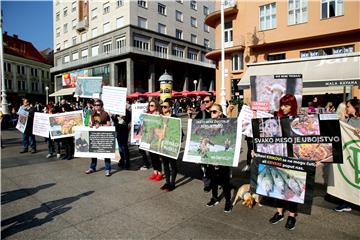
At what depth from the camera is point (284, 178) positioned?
13.1 ft

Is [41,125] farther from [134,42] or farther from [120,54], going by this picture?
[134,42]

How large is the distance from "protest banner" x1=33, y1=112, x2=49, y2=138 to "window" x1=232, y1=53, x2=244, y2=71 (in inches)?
754

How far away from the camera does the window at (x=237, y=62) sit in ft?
81.7

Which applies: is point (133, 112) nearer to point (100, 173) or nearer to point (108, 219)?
point (100, 173)

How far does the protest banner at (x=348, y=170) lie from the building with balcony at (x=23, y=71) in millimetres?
63484

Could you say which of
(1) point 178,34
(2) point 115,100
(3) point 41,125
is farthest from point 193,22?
(2) point 115,100

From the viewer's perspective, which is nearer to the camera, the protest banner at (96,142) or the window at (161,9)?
the protest banner at (96,142)

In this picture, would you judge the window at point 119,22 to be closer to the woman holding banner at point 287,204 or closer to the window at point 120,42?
the window at point 120,42

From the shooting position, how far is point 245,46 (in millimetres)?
23984

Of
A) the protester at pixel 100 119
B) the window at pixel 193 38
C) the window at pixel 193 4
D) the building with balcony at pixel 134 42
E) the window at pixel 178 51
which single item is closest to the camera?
the protester at pixel 100 119

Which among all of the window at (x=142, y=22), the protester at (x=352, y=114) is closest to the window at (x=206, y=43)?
the window at (x=142, y=22)

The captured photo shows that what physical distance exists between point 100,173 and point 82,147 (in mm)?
795

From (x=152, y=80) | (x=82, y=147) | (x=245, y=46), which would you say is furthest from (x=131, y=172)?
(x=152, y=80)

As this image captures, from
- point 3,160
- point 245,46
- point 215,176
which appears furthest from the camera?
point 245,46
